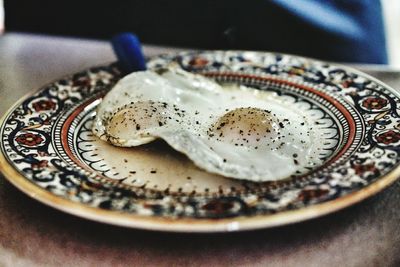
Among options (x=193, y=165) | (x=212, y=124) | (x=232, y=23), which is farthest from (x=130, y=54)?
(x=232, y=23)

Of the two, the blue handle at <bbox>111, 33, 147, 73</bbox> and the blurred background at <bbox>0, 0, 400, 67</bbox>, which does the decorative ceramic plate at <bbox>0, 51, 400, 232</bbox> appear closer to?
the blue handle at <bbox>111, 33, 147, 73</bbox>

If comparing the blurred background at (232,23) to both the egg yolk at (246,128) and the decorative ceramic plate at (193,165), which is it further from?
the egg yolk at (246,128)

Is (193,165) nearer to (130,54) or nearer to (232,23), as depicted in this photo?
(130,54)

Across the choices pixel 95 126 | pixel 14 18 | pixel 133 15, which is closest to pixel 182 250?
pixel 95 126

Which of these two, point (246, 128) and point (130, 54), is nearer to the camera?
point (246, 128)

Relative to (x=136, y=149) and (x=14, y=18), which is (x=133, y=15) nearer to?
(x=14, y=18)

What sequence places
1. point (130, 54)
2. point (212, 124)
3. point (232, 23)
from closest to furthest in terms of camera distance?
1. point (212, 124)
2. point (130, 54)
3. point (232, 23)

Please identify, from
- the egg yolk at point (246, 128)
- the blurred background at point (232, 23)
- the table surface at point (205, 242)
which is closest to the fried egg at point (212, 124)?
the egg yolk at point (246, 128)
